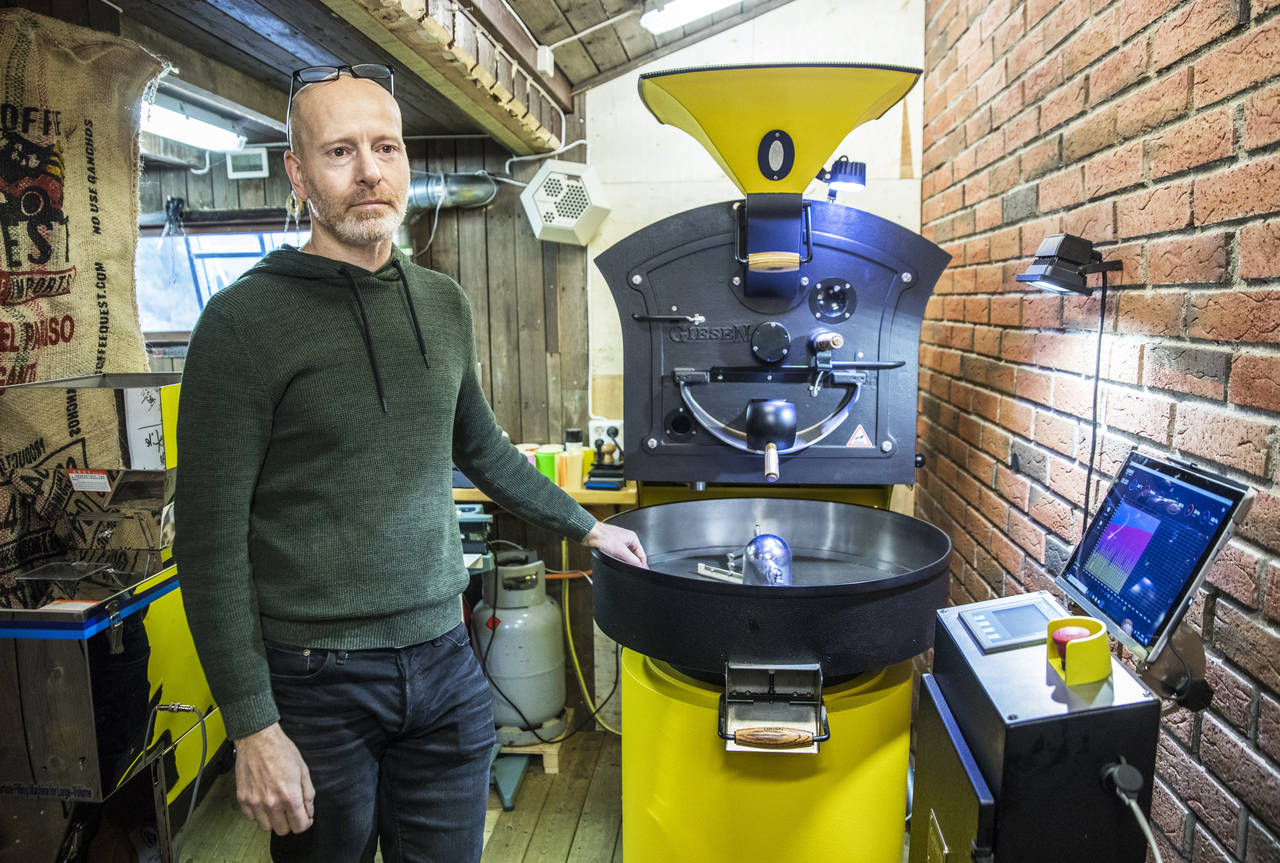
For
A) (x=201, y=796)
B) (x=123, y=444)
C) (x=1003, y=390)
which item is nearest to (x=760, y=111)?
(x=1003, y=390)

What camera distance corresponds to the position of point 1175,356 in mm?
1281

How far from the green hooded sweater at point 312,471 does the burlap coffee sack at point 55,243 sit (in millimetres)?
688

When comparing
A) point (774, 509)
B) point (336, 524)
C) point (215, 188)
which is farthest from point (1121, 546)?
point (215, 188)

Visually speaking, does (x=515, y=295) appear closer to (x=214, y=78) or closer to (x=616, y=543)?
(x=214, y=78)

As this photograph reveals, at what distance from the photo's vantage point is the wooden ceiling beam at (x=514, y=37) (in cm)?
201

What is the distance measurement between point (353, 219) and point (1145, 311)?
1317 mm

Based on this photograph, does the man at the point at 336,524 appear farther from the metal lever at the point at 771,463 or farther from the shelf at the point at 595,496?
the shelf at the point at 595,496

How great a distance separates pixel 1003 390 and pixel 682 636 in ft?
3.59

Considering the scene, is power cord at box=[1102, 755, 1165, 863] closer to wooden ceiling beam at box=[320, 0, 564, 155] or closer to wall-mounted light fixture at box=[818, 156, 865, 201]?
wall-mounted light fixture at box=[818, 156, 865, 201]

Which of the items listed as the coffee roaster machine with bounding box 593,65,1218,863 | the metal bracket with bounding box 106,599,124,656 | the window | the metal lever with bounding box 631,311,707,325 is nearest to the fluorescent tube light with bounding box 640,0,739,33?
the coffee roaster machine with bounding box 593,65,1218,863

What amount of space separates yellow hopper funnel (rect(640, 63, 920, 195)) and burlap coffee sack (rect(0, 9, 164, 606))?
1.15 metres

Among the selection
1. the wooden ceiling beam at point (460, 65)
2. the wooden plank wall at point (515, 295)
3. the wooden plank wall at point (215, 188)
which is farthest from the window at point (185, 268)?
the wooden ceiling beam at point (460, 65)

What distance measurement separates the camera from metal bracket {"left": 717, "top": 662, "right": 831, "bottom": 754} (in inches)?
56.4

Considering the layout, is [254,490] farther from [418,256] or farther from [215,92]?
[418,256]
